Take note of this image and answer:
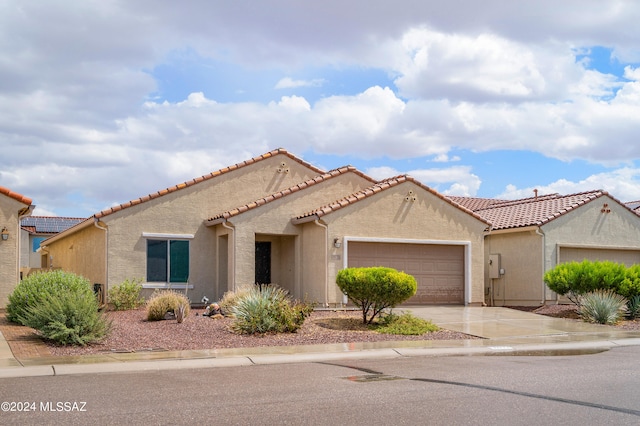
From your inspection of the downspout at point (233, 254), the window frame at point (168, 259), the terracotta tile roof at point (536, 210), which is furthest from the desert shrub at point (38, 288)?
the terracotta tile roof at point (536, 210)

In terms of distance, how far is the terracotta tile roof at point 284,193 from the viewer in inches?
914

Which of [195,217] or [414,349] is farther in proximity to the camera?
[195,217]

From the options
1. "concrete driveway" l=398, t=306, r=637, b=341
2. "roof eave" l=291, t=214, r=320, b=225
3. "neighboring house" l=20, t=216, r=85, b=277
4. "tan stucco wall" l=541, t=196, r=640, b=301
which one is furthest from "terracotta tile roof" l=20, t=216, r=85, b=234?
"tan stucco wall" l=541, t=196, r=640, b=301

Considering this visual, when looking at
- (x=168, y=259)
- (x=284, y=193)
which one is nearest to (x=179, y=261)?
(x=168, y=259)

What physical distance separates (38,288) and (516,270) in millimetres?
16741

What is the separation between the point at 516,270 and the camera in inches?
1048

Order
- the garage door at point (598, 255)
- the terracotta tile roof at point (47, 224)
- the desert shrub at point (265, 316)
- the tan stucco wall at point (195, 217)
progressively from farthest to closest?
the terracotta tile roof at point (47, 224) < the garage door at point (598, 255) < the tan stucco wall at point (195, 217) < the desert shrub at point (265, 316)

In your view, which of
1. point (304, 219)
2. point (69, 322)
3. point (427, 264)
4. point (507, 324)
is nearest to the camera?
point (69, 322)

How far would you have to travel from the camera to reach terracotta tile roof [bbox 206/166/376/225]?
23.2 metres

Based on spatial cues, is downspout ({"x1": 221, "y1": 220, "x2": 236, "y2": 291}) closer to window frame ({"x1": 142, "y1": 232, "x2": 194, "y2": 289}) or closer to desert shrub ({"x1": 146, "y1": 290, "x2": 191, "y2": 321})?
window frame ({"x1": 142, "y1": 232, "x2": 194, "y2": 289})

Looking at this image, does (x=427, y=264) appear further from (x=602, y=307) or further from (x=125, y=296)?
(x=125, y=296)

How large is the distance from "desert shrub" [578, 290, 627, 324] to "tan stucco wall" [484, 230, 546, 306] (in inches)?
163

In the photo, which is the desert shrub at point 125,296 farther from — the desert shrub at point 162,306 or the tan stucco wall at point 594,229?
the tan stucco wall at point 594,229

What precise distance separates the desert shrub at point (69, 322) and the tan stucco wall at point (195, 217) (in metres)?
8.53
